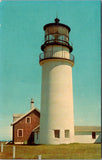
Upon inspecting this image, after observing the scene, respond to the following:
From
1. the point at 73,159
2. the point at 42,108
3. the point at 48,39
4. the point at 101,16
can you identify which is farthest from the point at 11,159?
the point at 48,39

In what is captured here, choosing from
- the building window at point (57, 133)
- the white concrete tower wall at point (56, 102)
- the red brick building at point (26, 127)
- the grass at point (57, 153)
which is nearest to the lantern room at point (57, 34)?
the white concrete tower wall at point (56, 102)

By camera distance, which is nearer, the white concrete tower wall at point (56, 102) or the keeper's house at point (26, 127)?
the white concrete tower wall at point (56, 102)

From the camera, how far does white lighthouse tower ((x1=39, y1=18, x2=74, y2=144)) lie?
21344 millimetres

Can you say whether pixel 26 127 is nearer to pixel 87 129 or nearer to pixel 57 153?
pixel 87 129

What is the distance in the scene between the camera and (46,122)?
21.7m

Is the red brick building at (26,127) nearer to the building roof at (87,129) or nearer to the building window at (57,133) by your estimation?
the building roof at (87,129)

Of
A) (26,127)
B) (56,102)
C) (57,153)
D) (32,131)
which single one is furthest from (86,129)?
(57,153)

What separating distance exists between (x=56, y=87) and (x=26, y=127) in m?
8.55

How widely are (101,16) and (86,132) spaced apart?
1714cm

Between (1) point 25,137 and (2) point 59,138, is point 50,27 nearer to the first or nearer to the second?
(2) point 59,138

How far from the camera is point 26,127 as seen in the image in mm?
27578

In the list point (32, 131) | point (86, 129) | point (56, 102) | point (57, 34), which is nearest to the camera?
point (56, 102)

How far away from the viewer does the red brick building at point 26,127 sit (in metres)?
27.2

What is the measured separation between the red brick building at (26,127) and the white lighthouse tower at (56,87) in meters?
5.85
